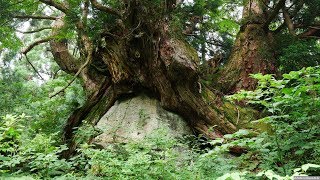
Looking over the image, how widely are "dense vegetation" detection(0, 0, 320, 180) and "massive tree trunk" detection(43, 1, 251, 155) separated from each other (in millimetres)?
55

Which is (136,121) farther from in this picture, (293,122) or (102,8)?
(293,122)

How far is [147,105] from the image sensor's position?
691cm

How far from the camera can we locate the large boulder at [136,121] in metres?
6.30

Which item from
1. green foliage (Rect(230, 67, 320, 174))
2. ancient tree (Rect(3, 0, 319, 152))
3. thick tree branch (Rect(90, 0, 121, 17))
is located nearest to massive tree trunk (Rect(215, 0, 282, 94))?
ancient tree (Rect(3, 0, 319, 152))

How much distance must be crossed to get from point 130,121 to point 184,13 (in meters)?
3.14

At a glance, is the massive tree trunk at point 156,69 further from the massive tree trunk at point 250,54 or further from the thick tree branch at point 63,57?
the thick tree branch at point 63,57

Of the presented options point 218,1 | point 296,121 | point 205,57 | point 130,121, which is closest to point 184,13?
point 218,1

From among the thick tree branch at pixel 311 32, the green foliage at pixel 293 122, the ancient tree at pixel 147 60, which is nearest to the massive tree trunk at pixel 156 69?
the ancient tree at pixel 147 60

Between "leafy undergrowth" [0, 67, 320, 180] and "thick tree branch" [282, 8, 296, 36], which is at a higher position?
"thick tree branch" [282, 8, 296, 36]

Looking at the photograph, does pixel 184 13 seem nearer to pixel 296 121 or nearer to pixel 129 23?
pixel 129 23

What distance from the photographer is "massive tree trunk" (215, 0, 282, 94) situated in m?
7.92

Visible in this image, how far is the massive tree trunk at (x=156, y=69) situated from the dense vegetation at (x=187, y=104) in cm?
5

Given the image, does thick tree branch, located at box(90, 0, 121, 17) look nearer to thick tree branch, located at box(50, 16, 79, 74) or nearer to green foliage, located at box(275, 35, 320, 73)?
thick tree branch, located at box(50, 16, 79, 74)

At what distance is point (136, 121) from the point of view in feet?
21.9
